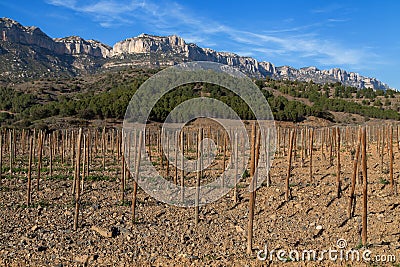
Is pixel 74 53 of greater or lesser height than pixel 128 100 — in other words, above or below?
above

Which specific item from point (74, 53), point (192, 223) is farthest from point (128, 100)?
point (74, 53)

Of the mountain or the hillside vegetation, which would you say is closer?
Answer: the hillside vegetation

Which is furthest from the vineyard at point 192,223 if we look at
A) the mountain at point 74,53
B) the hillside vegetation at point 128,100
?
the mountain at point 74,53

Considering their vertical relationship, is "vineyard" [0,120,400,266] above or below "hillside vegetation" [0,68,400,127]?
below

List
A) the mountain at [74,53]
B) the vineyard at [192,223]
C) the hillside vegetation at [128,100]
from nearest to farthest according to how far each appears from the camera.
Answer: the vineyard at [192,223], the hillside vegetation at [128,100], the mountain at [74,53]

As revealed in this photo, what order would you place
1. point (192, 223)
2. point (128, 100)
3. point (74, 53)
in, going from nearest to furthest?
point (192, 223) → point (128, 100) → point (74, 53)

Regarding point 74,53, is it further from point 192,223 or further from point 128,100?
point 192,223

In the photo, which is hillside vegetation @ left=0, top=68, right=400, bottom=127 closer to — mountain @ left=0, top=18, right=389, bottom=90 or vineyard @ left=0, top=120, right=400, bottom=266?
vineyard @ left=0, top=120, right=400, bottom=266

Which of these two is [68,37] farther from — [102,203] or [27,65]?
[102,203]

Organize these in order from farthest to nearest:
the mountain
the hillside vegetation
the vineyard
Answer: the mountain < the hillside vegetation < the vineyard

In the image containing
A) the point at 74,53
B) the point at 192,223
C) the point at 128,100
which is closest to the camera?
the point at 192,223

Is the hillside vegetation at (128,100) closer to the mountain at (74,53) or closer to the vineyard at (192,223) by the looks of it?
the vineyard at (192,223)

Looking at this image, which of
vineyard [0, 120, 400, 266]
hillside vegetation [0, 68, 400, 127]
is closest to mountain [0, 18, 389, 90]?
hillside vegetation [0, 68, 400, 127]

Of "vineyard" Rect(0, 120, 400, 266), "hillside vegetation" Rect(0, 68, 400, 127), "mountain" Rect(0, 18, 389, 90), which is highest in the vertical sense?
"mountain" Rect(0, 18, 389, 90)
